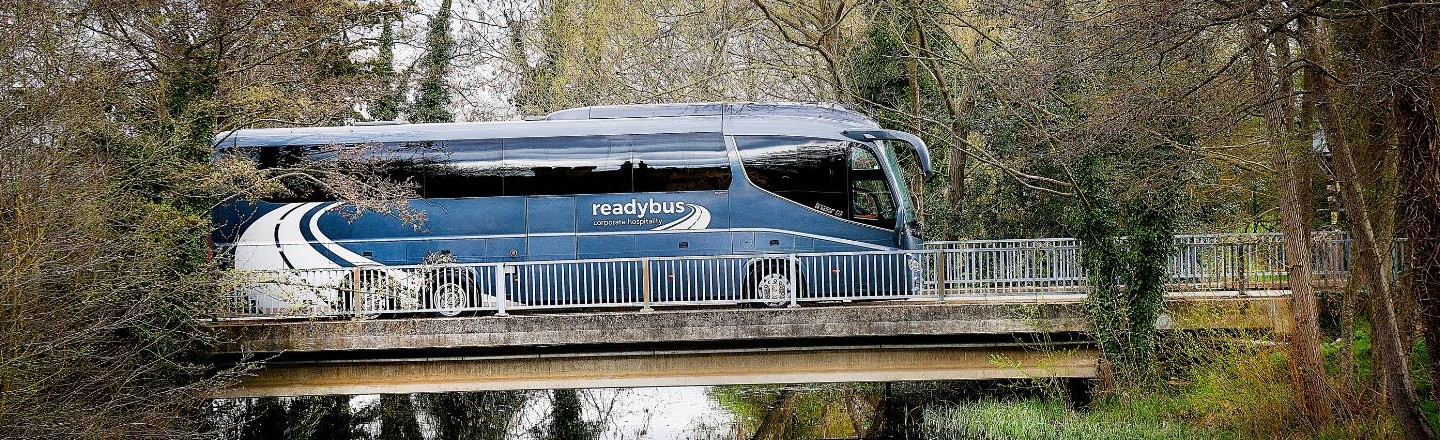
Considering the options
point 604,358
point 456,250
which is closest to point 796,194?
point 604,358

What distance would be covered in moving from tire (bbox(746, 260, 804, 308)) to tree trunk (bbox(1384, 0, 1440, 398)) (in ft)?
23.1

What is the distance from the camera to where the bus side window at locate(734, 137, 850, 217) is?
57.0 feet

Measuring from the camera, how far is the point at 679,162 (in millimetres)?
17656

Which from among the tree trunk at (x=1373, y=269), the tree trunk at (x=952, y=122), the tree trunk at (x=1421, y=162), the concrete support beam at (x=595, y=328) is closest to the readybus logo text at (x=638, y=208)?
the concrete support beam at (x=595, y=328)

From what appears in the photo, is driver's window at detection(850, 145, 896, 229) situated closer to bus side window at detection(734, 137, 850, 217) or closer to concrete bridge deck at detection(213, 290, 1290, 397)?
bus side window at detection(734, 137, 850, 217)

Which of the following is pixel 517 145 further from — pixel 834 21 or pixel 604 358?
pixel 834 21

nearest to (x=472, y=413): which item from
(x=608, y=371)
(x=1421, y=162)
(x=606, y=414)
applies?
(x=606, y=414)

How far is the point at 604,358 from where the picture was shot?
49.8ft

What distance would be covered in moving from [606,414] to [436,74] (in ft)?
37.2

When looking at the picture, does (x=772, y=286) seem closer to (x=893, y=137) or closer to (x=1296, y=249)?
(x=893, y=137)

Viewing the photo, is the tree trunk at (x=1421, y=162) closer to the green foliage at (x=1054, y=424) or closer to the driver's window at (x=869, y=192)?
the green foliage at (x=1054, y=424)

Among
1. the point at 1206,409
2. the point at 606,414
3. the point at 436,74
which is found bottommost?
the point at 606,414

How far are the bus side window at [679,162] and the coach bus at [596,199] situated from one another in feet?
0.05

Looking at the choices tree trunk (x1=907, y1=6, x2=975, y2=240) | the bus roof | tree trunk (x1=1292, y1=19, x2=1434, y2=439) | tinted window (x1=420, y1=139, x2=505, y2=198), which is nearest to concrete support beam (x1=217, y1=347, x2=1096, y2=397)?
tinted window (x1=420, y1=139, x2=505, y2=198)
